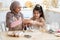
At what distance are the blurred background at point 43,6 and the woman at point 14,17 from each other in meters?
0.03

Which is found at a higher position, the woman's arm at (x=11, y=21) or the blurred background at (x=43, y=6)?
the blurred background at (x=43, y=6)

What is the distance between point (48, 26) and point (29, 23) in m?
0.17

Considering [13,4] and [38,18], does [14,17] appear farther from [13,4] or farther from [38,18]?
[38,18]

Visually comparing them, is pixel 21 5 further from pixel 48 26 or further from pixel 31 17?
pixel 48 26

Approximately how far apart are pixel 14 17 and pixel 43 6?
0.27 metres

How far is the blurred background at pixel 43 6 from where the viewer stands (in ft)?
4.73

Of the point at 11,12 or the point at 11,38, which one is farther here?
the point at 11,12

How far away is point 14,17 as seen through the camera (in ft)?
4.84

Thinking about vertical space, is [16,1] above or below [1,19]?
above

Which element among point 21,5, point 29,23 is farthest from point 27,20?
point 21,5

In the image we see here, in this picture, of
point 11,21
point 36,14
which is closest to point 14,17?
point 11,21

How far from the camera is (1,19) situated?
4.70 feet

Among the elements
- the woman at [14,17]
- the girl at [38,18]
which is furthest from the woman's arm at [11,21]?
the girl at [38,18]

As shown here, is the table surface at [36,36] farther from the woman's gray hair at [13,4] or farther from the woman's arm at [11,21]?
the woman's gray hair at [13,4]
